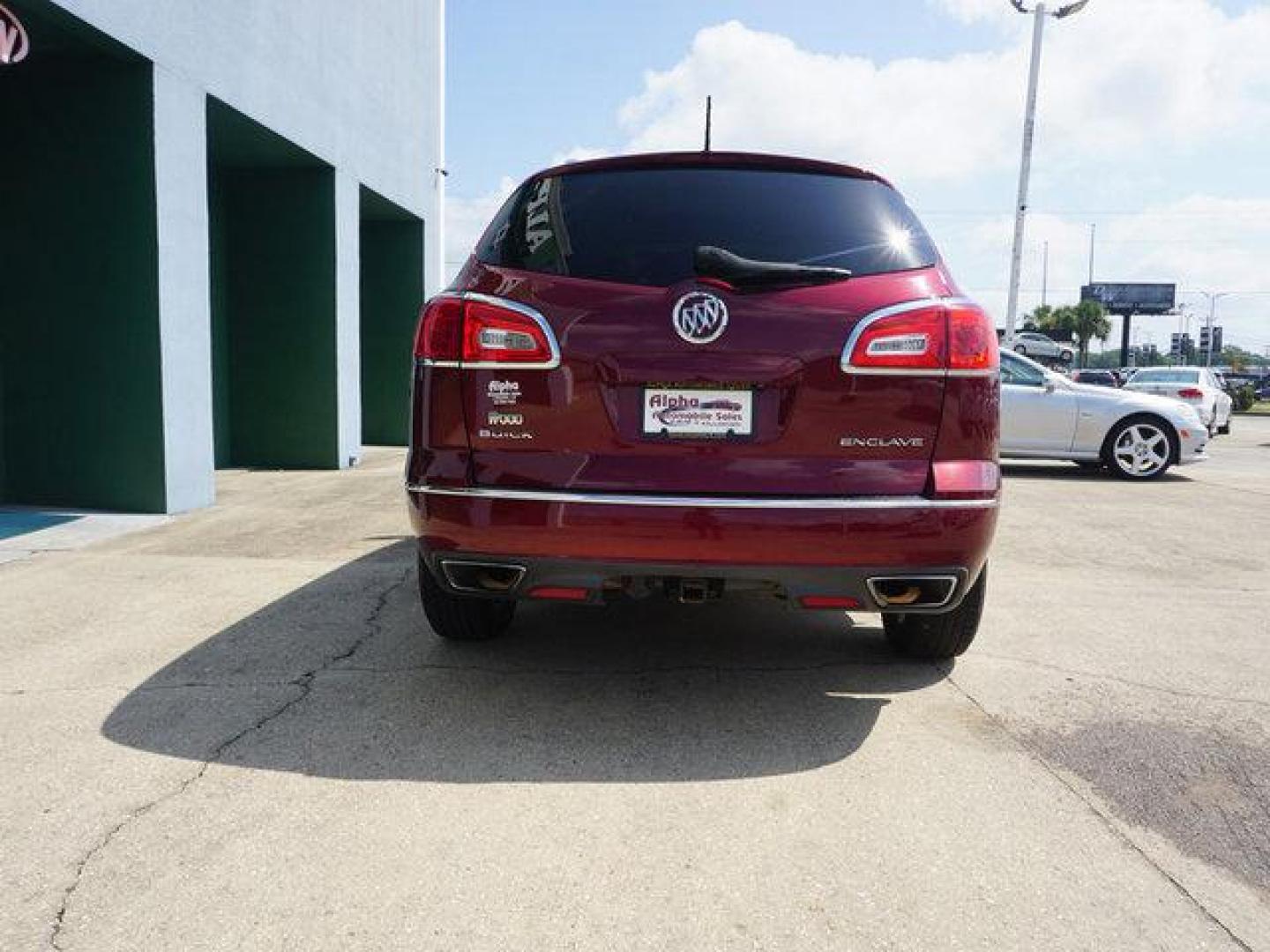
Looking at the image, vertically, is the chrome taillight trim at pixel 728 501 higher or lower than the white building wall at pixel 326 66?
lower

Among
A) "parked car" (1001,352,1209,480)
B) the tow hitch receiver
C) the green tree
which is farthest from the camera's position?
the green tree

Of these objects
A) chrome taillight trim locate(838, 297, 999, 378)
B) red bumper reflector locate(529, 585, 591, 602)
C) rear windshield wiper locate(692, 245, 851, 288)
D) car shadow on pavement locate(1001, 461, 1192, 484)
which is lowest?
car shadow on pavement locate(1001, 461, 1192, 484)

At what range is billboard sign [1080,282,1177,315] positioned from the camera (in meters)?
98.2

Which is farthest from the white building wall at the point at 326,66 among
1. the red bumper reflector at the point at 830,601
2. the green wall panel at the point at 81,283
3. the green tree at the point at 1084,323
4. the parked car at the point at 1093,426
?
the green tree at the point at 1084,323

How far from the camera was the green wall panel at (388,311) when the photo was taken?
14.6m

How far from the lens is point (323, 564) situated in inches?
217

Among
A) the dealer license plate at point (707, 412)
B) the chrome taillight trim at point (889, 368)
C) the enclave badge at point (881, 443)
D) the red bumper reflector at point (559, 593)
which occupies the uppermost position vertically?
the chrome taillight trim at point (889, 368)

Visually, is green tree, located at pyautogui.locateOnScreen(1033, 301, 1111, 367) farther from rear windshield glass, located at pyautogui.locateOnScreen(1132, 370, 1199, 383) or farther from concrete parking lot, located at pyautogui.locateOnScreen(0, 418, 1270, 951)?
concrete parking lot, located at pyautogui.locateOnScreen(0, 418, 1270, 951)

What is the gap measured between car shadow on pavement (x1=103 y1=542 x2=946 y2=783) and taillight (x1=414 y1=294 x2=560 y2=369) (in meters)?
1.14

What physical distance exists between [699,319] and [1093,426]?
9.76 metres

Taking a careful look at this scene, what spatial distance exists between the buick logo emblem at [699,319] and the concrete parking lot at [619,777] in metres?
1.22

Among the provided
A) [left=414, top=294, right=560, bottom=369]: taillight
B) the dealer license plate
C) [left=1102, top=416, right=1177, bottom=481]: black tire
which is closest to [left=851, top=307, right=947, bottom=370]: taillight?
the dealer license plate

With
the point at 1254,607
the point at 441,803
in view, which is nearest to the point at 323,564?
the point at 441,803

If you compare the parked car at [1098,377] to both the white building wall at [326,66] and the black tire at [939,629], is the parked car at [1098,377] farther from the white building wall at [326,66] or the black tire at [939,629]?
the black tire at [939,629]
